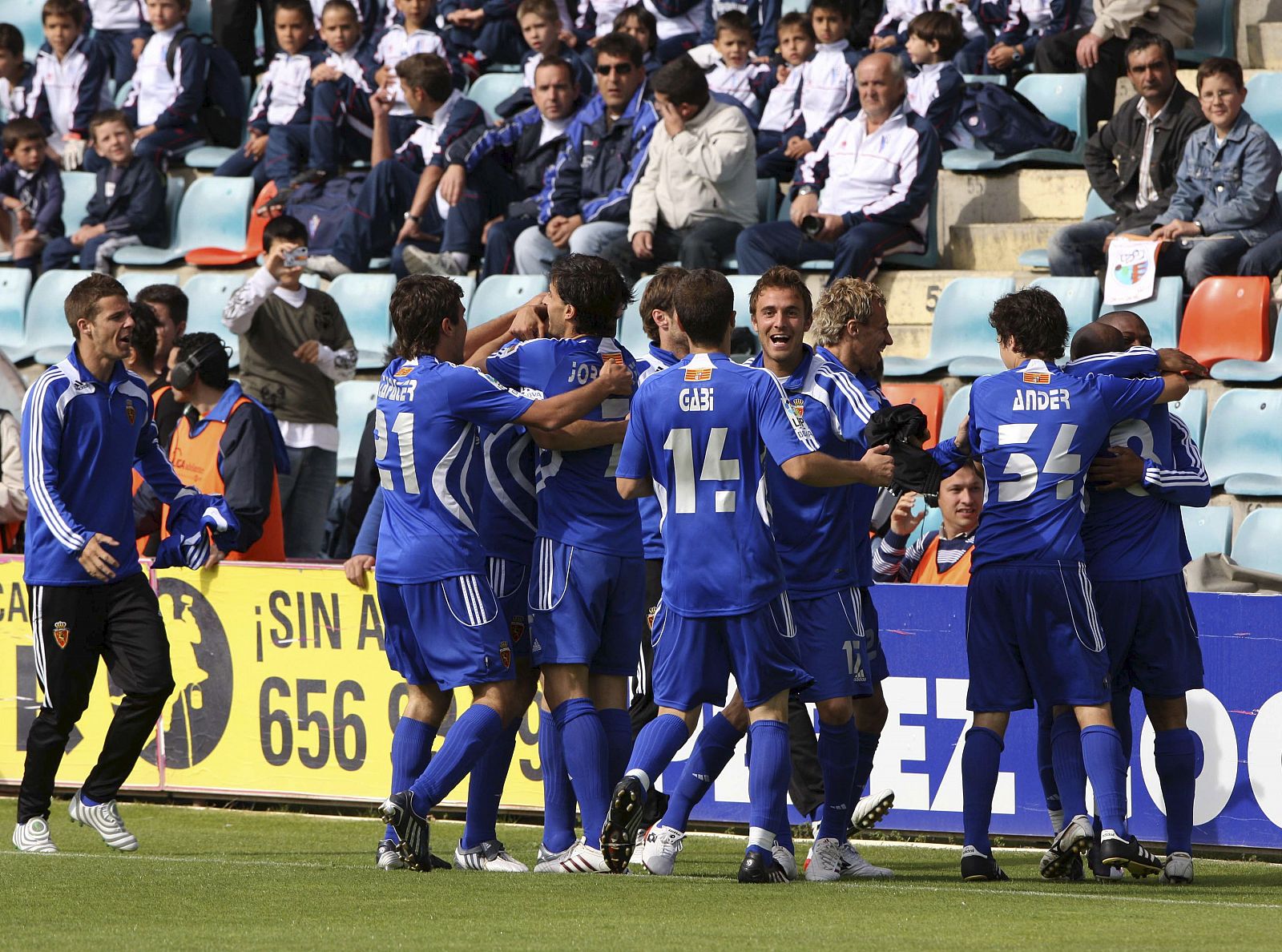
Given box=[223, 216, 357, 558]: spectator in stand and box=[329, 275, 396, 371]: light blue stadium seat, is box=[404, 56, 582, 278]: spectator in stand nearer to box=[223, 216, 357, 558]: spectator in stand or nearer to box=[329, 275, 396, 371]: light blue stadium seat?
box=[329, 275, 396, 371]: light blue stadium seat

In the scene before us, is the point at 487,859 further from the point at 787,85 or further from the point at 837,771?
the point at 787,85

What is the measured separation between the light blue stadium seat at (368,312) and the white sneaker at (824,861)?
275 inches

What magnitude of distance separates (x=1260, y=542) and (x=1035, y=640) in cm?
328

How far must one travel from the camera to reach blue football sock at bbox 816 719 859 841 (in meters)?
6.57

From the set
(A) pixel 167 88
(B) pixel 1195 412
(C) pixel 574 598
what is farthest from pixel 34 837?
(A) pixel 167 88

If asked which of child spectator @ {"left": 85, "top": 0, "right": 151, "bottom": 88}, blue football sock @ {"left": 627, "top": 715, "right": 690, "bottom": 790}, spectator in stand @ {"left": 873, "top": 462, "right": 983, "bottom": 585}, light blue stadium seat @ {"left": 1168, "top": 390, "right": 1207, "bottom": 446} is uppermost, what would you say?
child spectator @ {"left": 85, "top": 0, "right": 151, "bottom": 88}

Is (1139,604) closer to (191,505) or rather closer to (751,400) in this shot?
(751,400)

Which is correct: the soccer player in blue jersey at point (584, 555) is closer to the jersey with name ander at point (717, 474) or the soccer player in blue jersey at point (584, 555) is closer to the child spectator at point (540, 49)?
the jersey with name ander at point (717, 474)

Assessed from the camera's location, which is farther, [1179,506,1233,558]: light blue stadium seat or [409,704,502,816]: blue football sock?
[1179,506,1233,558]: light blue stadium seat

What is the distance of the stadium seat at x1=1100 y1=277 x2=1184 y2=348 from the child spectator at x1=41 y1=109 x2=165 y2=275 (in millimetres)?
7563

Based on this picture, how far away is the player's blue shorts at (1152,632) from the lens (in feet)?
22.0

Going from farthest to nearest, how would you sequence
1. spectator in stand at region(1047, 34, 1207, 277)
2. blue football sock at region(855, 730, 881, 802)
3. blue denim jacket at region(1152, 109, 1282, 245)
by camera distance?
spectator in stand at region(1047, 34, 1207, 277) → blue denim jacket at region(1152, 109, 1282, 245) → blue football sock at region(855, 730, 881, 802)

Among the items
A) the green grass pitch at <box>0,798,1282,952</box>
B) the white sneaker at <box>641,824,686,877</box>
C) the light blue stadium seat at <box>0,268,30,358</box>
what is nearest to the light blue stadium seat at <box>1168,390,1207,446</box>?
the green grass pitch at <box>0,798,1282,952</box>

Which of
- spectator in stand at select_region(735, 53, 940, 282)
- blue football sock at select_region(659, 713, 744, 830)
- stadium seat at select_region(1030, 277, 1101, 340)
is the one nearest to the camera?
blue football sock at select_region(659, 713, 744, 830)
